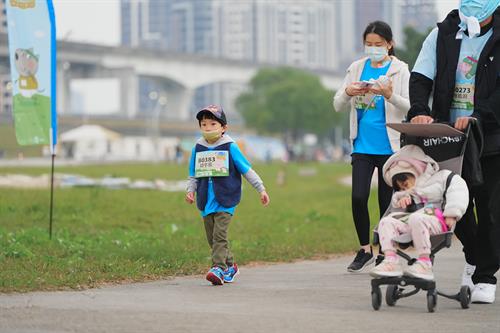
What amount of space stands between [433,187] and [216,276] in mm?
2228

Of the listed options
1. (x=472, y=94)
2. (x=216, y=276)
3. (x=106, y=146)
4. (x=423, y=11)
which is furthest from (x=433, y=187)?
(x=106, y=146)

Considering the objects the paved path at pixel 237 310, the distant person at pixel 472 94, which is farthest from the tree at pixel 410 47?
the distant person at pixel 472 94

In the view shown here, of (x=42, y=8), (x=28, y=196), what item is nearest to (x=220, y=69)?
(x=28, y=196)

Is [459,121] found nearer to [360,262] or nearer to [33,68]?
[360,262]

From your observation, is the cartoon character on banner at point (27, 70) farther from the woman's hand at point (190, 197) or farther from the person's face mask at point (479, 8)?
the person's face mask at point (479, 8)

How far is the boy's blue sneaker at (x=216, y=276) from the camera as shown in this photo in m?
9.20

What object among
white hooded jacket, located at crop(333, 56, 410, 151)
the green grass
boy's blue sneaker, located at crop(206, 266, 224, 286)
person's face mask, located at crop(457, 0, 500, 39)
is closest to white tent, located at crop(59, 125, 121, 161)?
the green grass

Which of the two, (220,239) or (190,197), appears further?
(190,197)

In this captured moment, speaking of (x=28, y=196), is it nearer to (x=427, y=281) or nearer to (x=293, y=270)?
(x=293, y=270)

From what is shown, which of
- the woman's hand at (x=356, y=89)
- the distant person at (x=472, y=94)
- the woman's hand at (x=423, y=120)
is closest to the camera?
the woman's hand at (x=423, y=120)

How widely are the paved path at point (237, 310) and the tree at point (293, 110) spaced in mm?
123425

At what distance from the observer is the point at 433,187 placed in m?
7.64

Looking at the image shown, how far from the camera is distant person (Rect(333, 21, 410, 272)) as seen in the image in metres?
9.88

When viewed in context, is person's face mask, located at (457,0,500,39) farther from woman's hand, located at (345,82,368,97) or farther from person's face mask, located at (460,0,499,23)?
woman's hand, located at (345,82,368,97)
